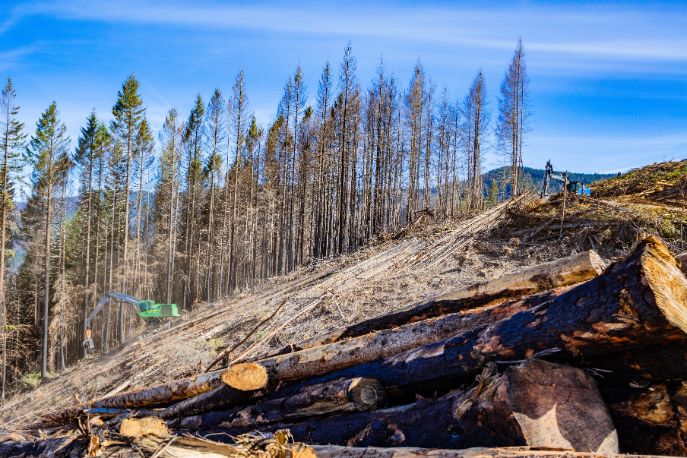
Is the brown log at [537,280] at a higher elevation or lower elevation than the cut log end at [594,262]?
lower

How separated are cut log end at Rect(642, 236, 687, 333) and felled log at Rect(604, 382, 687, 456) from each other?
20.6 inches

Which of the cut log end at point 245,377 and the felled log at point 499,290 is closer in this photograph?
the felled log at point 499,290

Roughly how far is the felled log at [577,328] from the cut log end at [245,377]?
836 millimetres

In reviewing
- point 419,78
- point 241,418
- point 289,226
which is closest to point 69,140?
point 289,226

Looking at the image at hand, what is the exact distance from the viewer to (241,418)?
13.3 ft

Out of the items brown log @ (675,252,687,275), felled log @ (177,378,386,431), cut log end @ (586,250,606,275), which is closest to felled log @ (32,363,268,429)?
felled log @ (177,378,386,431)

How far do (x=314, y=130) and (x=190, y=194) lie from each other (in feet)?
46.4

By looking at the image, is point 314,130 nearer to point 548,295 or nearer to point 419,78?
point 419,78

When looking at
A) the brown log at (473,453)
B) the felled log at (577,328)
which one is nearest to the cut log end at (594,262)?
the felled log at (577,328)

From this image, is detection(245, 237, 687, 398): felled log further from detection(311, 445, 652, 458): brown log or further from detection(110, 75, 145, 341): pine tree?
detection(110, 75, 145, 341): pine tree

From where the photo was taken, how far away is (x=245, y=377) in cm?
412

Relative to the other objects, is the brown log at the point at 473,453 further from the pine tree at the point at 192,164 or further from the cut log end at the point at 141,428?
the pine tree at the point at 192,164

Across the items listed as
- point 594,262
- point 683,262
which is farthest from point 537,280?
point 683,262

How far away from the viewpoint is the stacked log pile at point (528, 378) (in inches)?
99.1
